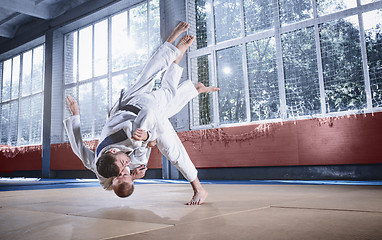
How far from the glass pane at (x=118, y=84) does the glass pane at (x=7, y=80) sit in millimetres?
5164

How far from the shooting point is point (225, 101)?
250 inches

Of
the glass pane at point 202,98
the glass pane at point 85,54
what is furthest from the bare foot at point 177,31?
the glass pane at point 85,54

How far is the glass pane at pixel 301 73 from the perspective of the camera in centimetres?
537

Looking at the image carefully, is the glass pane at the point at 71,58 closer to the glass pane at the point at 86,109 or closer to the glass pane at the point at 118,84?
the glass pane at the point at 86,109

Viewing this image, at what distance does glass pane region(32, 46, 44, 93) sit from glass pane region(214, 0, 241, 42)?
625cm

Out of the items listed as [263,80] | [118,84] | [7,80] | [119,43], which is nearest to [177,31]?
[263,80]

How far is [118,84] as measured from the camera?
8.26m

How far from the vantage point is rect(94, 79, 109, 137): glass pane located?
27.7 feet

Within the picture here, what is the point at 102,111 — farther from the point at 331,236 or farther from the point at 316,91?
the point at 331,236

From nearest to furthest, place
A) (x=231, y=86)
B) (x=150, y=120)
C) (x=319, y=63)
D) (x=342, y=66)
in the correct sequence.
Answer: (x=150, y=120), (x=342, y=66), (x=319, y=63), (x=231, y=86)

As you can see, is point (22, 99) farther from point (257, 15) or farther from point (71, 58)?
point (257, 15)

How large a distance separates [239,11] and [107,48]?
3.84 meters

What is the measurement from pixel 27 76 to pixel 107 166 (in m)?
10.1

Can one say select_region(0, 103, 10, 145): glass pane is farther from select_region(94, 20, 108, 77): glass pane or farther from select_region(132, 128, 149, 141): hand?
select_region(132, 128, 149, 141): hand
